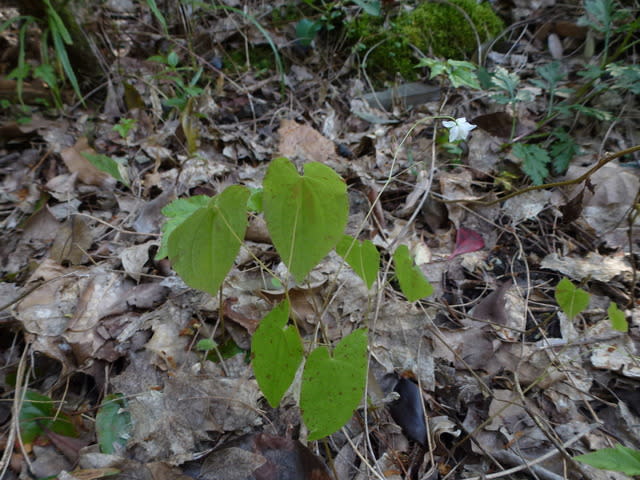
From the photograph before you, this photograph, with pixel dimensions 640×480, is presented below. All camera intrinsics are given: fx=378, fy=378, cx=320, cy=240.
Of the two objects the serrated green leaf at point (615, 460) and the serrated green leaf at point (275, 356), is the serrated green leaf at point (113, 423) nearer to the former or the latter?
the serrated green leaf at point (275, 356)

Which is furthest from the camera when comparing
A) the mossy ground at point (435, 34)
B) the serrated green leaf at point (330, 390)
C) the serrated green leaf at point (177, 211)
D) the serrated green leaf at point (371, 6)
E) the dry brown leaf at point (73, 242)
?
the mossy ground at point (435, 34)

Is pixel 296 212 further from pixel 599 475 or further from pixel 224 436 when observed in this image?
pixel 599 475

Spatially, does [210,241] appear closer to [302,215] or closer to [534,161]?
[302,215]

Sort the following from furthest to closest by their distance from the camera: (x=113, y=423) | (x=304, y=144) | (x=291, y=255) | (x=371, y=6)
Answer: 1. (x=371, y=6)
2. (x=304, y=144)
3. (x=113, y=423)
4. (x=291, y=255)

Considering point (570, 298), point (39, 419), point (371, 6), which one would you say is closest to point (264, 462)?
point (39, 419)

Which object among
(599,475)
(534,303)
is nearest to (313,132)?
(534,303)

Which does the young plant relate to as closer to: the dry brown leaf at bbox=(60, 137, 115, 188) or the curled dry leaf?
the curled dry leaf

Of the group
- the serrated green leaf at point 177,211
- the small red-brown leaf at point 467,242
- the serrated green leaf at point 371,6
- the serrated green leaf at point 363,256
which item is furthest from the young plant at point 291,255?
the serrated green leaf at point 371,6
